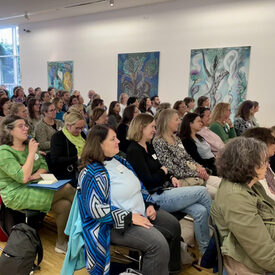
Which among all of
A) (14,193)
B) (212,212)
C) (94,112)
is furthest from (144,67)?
(212,212)

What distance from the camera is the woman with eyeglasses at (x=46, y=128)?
3932 millimetres

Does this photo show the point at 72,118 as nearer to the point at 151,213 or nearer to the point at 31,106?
the point at 151,213

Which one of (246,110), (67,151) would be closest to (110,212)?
(67,151)

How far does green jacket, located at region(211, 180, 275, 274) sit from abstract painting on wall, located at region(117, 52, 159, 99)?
6.72 meters

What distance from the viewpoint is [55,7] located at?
27.7 feet

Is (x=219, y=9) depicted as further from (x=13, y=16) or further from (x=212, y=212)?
(x=13, y=16)

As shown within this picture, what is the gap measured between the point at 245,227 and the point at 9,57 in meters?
13.6

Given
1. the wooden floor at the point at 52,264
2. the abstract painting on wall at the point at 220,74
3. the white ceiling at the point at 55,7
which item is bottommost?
the wooden floor at the point at 52,264

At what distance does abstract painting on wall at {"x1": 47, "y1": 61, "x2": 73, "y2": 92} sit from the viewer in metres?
10.4

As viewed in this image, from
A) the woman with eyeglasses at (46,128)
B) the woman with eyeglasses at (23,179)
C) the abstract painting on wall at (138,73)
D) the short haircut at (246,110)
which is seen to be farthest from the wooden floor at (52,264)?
the abstract painting on wall at (138,73)

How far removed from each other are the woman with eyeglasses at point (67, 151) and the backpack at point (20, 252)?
34.7 inches

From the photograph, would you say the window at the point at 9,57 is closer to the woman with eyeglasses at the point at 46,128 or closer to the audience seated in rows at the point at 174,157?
the woman with eyeglasses at the point at 46,128

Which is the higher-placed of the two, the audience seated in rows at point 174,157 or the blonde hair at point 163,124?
the blonde hair at point 163,124

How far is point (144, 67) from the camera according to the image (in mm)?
8266
